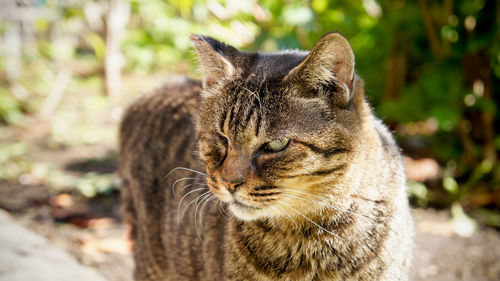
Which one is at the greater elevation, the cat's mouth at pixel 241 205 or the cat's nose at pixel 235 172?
the cat's nose at pixel 235 172

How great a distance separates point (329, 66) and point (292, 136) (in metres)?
0.28

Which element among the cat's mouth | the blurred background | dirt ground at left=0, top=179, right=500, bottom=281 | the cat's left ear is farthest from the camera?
the blurred background

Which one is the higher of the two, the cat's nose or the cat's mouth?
the cat's nose

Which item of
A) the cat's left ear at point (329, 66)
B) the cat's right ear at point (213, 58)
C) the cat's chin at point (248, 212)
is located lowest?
the cat's chin at point (248, 212)

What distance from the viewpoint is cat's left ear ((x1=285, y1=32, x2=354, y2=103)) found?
1.48 m

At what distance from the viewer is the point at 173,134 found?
7.95ft

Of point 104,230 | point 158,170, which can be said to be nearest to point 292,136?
point 158,170

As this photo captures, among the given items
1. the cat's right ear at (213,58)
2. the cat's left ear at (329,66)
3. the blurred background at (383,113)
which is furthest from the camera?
the blurred background at (383,113)

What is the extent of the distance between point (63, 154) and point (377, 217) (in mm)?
4208

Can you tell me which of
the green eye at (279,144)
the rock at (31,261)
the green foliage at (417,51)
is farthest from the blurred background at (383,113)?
the green eye at (279,144)

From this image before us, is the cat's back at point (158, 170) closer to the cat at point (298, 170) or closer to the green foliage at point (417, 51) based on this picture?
the cat at point (298, 170)

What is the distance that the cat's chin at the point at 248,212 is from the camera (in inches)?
62.4

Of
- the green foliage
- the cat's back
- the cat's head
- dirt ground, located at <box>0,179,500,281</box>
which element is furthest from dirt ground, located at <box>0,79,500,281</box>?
the cat's head

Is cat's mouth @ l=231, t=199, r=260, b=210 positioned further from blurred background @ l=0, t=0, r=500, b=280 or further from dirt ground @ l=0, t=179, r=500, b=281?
dirt ground @ l=0, t=179, r=500, b=281
